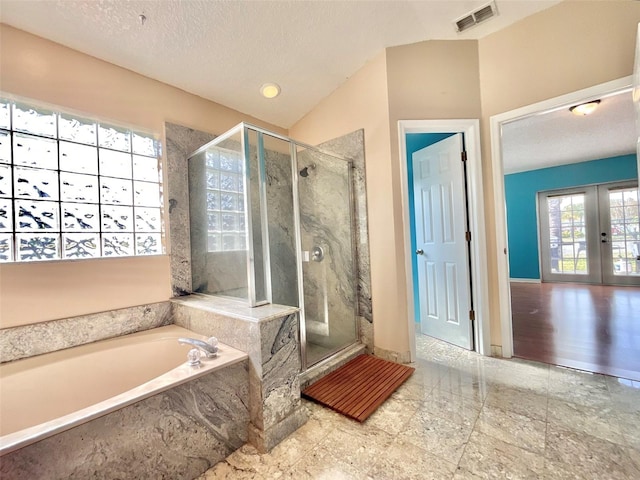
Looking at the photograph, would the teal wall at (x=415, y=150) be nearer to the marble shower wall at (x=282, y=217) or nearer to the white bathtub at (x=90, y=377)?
the marble shower wall at (x=282, y=217)

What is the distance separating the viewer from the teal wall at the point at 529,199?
16.9 ft

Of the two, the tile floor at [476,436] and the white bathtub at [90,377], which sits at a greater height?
the white bathtub at [90,377]

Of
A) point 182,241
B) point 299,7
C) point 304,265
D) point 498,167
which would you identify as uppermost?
point 299,7

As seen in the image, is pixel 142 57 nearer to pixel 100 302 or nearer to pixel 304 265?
pixel 100 302

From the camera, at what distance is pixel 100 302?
176 cm

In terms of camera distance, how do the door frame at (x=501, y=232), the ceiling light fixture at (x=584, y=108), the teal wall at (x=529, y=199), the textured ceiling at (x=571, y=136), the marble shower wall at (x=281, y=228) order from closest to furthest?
the marble shower wall at (x=281, y=228), the door frame at (x=501, y=232), the ceiling light fixture at (x=584, y=108), the textured ceiling at (x=571, y=136), the teal wall at (x=529, y=199)

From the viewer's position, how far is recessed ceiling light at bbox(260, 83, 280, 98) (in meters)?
2.35

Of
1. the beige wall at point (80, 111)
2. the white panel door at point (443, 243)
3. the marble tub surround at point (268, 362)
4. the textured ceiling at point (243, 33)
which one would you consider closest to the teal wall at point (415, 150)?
the white panel door at point (443, 243)

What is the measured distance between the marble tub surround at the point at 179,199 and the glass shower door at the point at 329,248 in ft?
3.18

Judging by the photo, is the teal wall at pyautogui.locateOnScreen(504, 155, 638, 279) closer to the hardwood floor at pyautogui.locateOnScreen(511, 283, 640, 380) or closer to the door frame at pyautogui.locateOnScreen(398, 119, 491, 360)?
the hardwood floor at pyautogui.locateOnScreen(511, 283, 640, 380)

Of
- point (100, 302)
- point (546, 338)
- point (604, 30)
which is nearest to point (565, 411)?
point (546, 338)

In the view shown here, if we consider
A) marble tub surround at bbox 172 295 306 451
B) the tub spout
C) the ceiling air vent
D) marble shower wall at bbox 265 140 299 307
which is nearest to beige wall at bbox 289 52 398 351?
the ceiling air vent

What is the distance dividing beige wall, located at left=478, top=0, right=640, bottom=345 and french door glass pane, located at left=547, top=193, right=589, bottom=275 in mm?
4662

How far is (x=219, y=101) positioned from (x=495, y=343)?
319 cm
